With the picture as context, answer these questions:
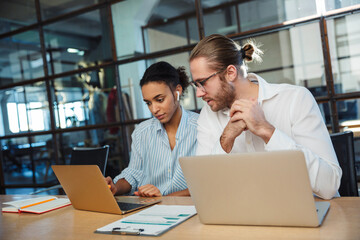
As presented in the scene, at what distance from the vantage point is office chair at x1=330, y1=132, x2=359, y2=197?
5.54 feet

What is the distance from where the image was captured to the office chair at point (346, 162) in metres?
1.69

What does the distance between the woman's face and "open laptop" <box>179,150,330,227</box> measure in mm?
1064

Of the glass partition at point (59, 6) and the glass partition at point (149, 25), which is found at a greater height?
the glass partition at point (59, 6)

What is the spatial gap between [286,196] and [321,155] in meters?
0.50

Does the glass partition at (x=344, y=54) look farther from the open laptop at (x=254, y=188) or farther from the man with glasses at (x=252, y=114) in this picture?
the open laptop at (x=254, y=188)

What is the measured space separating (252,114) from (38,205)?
118 centimetres

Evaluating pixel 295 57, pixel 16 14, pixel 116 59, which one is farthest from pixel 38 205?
pixel 16 14

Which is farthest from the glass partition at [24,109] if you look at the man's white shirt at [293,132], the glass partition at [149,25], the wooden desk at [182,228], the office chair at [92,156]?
the man's white shirt at [293,132]

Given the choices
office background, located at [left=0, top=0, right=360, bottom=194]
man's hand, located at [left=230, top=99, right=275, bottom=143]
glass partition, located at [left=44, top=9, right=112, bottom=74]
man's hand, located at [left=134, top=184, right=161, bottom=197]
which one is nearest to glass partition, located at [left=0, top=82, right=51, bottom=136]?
office background, located at [left=0, top=0, right=360, bottom=194]

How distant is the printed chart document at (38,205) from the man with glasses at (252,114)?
0.76 m

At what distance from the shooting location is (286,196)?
0.98 meters

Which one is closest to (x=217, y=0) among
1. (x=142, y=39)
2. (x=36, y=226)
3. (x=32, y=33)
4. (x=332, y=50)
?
(x=142, y=39)

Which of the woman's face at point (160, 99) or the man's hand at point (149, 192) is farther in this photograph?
the woman's face at point (160, 99)

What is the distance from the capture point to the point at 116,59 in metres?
4.03
